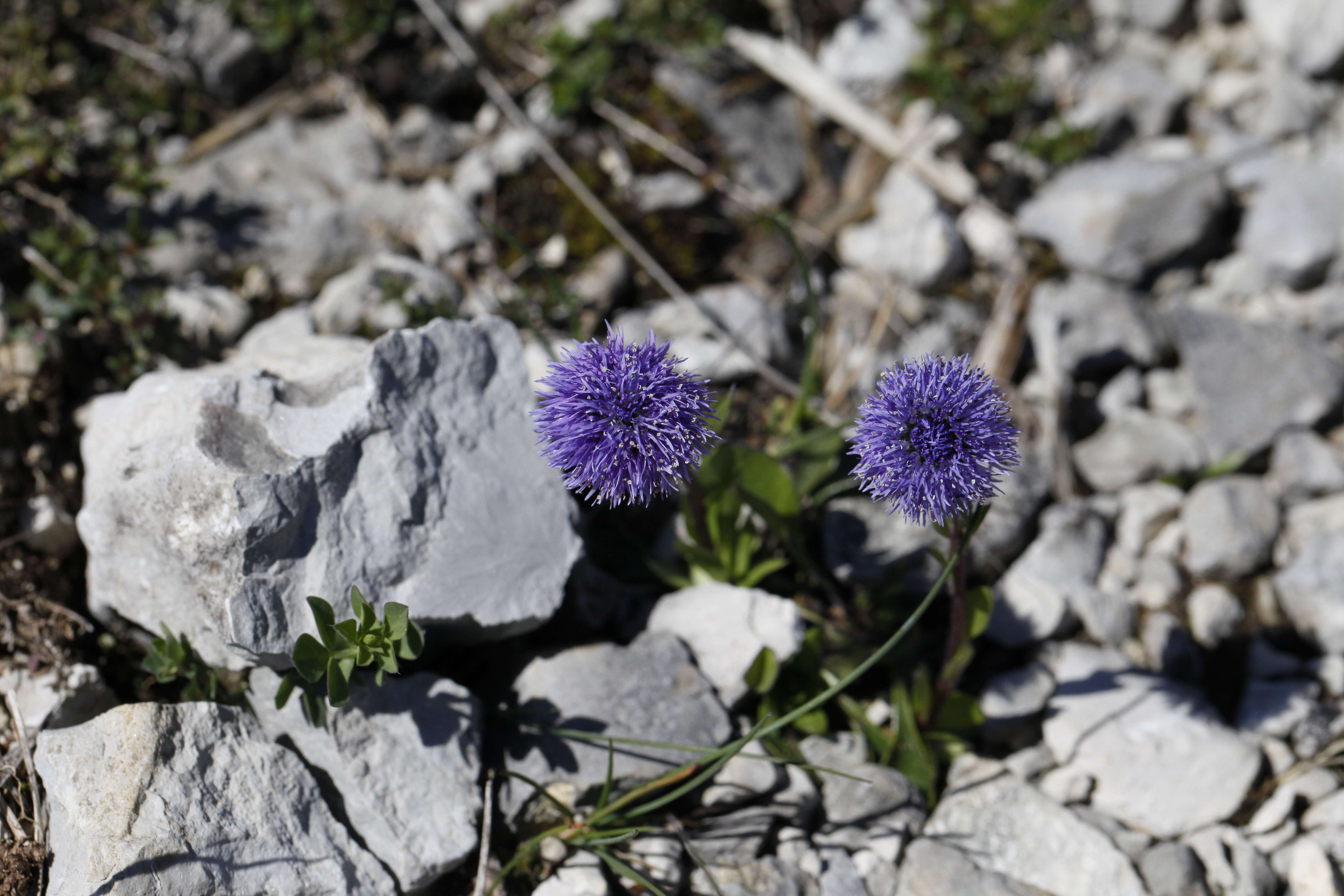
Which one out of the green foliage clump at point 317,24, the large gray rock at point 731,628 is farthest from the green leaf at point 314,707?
the green foliage clump at point 317,24

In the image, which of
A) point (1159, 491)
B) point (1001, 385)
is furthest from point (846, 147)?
point (1159, 491)

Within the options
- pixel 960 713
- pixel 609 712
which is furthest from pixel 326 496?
pixel 960 713

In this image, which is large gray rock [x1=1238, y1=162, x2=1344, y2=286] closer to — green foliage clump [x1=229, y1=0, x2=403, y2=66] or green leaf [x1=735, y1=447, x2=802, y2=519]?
green leaf [x1=735, y1=447, x2=802, y2=519]

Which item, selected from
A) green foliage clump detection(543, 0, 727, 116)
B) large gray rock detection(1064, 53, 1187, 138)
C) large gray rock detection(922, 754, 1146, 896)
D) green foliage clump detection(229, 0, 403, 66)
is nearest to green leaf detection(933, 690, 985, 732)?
large gray rock detection(922, 754, 1146, 896)

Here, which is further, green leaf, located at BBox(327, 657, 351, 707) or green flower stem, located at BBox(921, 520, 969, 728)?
green flower stem, located at BBox(921, 520, 969, 728)

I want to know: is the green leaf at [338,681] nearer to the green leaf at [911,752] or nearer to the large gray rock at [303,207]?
the green leaf at [911,752]

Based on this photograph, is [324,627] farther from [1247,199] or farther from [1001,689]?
[1247,199]

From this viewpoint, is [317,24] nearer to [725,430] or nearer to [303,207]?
[303,207]

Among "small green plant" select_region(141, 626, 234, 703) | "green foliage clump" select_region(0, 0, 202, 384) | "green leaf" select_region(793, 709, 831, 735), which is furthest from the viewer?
"green foliage clump" select_region(0, 0, 202, 384)
